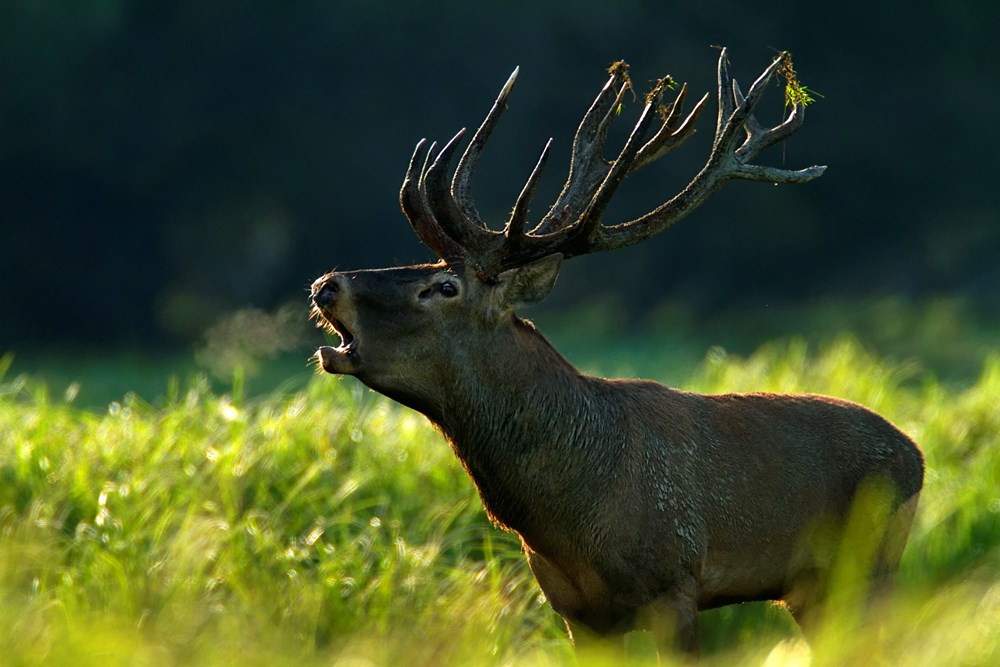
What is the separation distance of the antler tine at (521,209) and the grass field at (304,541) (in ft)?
5.10

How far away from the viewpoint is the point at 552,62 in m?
26.2

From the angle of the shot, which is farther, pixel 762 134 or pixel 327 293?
pixel 762 134

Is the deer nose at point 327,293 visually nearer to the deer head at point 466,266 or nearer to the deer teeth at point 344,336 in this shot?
the deer head at point 466,266

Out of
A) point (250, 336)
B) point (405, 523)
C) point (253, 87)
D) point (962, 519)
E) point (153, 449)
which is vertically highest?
point (253, 87)

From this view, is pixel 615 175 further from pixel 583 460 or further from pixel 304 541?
pixel 304 541

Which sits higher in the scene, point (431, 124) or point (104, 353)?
point (431, 124)

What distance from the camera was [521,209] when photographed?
18.5ft

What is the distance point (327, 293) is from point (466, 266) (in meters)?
0.57

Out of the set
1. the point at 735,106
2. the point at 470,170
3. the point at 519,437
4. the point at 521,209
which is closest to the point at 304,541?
the point at 519,437

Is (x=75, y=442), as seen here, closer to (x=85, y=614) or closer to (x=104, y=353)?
(x=85, y=614)

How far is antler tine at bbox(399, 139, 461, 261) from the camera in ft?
19.1

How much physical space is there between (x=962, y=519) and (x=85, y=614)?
4.73 m

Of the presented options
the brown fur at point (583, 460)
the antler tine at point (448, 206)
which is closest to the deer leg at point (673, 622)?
the brown fur at point (583, 460)

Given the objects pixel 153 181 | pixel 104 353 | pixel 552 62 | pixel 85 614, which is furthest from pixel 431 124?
pixel 85 614
